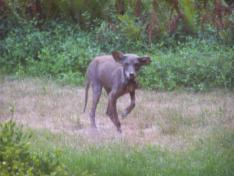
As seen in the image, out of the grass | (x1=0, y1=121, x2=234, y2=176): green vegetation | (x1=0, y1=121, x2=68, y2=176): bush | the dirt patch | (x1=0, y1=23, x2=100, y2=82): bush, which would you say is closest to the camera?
(x1=0, y1=121, x2=68, y2=176): bush

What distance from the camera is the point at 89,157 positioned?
6879mm

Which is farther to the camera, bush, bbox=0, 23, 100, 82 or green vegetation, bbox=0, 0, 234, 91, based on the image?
bush, bbox=0, 23, 100, 82

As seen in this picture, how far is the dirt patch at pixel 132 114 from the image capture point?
8.19 metres

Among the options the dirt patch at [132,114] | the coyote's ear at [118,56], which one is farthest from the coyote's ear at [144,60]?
the dirt patch at [132,114]

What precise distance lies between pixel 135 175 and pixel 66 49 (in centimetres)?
704

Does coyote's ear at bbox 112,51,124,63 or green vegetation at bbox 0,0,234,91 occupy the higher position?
coyote's ear at bbox 112,51,124,63

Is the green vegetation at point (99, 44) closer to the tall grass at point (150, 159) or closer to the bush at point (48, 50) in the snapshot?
the bush at point (48, 50)

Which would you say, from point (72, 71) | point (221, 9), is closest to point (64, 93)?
point (72, 71)

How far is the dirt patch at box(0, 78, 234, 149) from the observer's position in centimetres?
819

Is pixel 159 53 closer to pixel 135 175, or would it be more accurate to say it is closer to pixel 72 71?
pixel 72 71

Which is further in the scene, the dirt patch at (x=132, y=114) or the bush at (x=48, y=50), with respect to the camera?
the bush at (x=48, y=50)

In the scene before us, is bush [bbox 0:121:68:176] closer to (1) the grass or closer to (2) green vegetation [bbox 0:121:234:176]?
(1) the grass

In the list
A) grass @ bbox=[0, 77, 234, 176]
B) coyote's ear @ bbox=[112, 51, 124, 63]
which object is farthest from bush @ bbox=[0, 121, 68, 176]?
coyote's ear @ bbox=[112, 51, 124, 63]

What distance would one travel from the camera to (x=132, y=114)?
30.8ft
